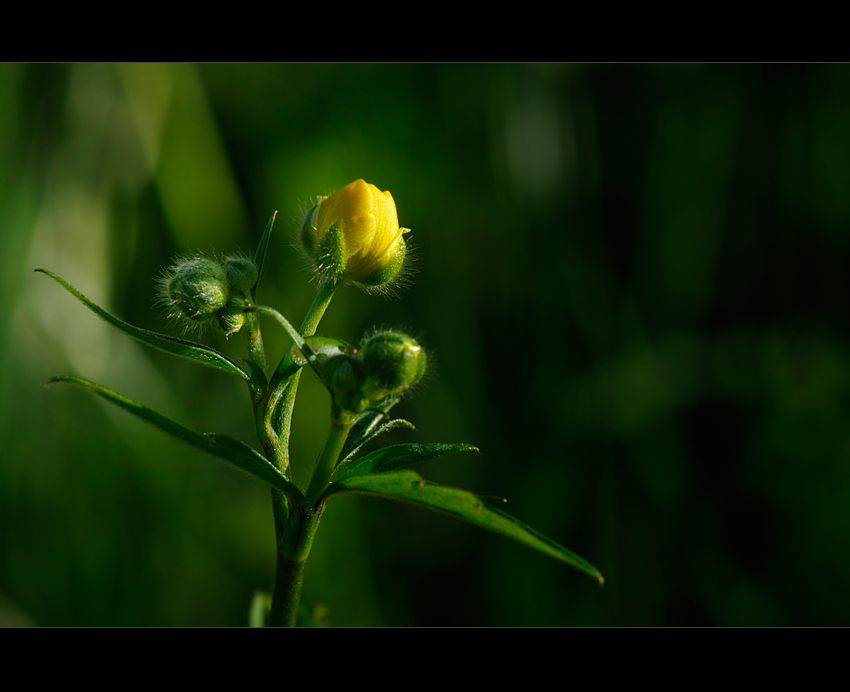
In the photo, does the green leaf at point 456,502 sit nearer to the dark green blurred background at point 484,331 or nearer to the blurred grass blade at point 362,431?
the blurred grass blade at point 362,431

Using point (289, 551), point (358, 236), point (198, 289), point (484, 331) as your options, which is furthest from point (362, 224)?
point (484, 331)

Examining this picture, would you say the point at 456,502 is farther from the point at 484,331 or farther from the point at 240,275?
the point at 484,331

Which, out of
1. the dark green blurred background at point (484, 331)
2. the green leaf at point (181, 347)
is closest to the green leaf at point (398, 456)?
the green leaf at point (181, 347)

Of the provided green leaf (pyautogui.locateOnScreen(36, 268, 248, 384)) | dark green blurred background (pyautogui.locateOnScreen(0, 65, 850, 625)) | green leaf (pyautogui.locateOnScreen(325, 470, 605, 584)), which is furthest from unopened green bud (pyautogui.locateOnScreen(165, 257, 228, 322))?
dark green blurred background (pyautogui.locateOnScreen(0, 65, 850, 625))

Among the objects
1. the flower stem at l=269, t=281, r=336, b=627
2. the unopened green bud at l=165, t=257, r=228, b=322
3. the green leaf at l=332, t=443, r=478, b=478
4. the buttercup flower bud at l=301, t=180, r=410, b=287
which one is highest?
the buttercup flower bud at l=301, t=180, r=410, b=287

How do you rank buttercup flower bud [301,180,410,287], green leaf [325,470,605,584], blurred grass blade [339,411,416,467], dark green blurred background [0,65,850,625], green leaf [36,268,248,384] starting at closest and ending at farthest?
1. green leaf [325,470,605,584]
2. green leaf [36,268,248,384]
3. blurred grass blade [339,411,416,467]
4. buttercup flower bud [301,180,410,287]
5. dark green blurred background [0,65,850,625]

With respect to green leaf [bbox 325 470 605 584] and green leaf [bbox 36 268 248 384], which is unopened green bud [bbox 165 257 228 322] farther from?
green leaf [bbox 325 470 605 584]
